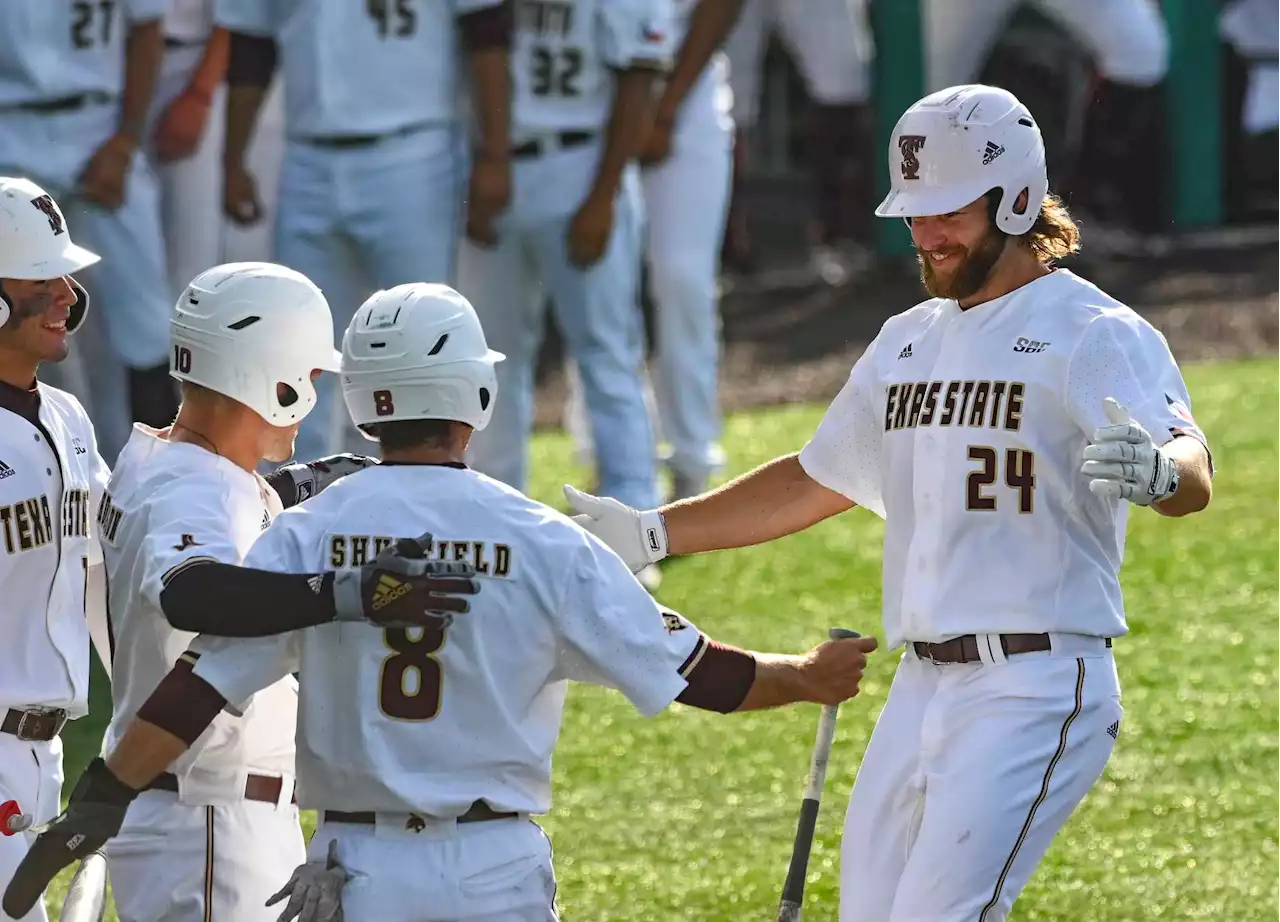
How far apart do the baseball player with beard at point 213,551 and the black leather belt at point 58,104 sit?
407cm

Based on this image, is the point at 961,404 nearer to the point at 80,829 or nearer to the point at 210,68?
the point at 80,829

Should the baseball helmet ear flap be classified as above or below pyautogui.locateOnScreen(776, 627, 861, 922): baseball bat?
above

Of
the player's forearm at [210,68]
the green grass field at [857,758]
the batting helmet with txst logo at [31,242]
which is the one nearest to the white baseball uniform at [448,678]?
the batting helmet with txst logo at [31,242]

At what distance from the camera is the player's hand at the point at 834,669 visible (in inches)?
160

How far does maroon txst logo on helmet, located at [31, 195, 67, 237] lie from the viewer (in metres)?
4.69

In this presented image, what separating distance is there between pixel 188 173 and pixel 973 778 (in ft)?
19.2

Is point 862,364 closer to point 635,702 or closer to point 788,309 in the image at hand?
point 635,702

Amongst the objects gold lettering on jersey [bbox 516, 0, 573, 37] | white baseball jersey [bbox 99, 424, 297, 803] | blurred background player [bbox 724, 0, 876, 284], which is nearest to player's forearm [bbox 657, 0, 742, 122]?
gold lettering on jersey [bbox 516, 0, 573, 37]

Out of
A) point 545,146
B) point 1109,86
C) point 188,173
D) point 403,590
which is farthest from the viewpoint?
point 1109,86

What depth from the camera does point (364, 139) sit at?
8.16m

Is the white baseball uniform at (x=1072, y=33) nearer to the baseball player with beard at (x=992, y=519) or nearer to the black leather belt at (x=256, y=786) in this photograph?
the baseball player with beard at (x=992, y=519)

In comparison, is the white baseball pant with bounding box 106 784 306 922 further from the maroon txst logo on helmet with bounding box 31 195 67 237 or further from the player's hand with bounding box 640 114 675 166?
the player's hand with bounding box 640 114 675 166

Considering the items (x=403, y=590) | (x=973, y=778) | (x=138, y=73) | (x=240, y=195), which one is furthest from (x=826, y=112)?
(x=403, y=590)

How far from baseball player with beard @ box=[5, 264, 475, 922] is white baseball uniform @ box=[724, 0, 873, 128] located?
8714 mm
